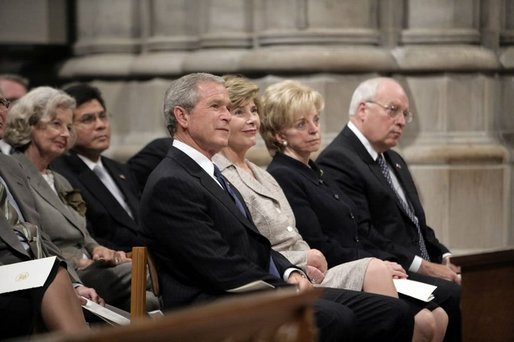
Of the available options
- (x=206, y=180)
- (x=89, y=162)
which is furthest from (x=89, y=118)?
(x=206, y=180)

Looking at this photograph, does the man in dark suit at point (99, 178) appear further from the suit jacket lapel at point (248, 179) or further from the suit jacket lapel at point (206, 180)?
the suit jacket lapel at point (206, 180)

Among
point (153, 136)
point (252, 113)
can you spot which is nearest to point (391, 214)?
point (252, 113)

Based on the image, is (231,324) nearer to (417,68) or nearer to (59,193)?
(59,193)

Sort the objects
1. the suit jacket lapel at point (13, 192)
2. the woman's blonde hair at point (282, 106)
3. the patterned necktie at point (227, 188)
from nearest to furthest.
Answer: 1. the suit jacket lapel at point (13, 192)
2. the patterned necktie at point (227, 188)
3. the woman's blonde hair at point (282, 106)

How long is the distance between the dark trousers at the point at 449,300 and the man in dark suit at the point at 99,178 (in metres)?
1.63

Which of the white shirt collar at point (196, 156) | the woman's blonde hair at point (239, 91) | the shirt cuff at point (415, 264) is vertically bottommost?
the shirt cuff at point (415, 264)

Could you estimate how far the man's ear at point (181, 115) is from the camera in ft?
17.8

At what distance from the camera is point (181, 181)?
5.20m

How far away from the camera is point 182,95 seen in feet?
17.9

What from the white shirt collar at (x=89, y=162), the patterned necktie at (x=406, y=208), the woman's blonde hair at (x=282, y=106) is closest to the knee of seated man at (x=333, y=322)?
the woman's blonde hair at (x=282, y=106)

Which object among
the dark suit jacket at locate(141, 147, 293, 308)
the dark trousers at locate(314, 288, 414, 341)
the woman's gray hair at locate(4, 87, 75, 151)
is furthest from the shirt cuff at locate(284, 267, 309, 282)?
the woman's gray hair at locate(4, 87, 75, 151)

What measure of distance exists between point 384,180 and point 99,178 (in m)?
1.57

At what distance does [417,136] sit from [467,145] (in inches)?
13.1

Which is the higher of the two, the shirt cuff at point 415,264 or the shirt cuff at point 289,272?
the shirt cuff at point 289,272
